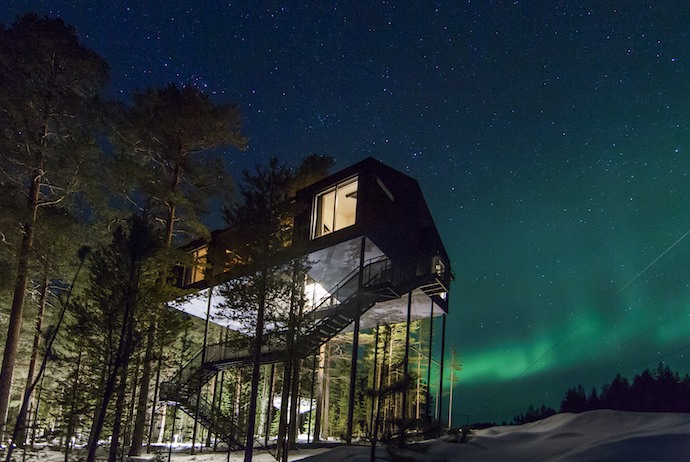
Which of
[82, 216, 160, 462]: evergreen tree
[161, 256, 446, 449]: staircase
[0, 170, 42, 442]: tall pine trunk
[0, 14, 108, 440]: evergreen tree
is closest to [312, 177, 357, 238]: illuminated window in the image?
[161, 256, 446, 449]: staircase

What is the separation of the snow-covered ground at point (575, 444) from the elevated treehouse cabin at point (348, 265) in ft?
14.4

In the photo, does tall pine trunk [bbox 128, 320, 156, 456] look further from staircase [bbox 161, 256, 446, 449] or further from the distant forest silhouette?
the distant forest silhouette

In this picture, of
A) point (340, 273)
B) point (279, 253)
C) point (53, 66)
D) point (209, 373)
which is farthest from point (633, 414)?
point (53, 66)

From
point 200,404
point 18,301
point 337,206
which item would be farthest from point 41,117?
point 200,404

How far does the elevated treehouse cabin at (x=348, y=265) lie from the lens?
19.7 metres

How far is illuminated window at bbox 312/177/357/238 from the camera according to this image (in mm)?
22172

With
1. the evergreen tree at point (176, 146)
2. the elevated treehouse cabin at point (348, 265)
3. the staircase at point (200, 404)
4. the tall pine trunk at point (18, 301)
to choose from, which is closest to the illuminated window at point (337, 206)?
the elevated treehouse cabin at point (348, 265)

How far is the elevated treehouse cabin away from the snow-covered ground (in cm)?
439

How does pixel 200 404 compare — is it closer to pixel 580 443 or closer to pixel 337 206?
pixel 337 206

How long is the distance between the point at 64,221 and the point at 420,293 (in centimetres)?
1682

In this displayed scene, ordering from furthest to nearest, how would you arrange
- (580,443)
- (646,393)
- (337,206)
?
1. (646,393)
2. (337,206)
3. (580,443)

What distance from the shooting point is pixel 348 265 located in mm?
23062

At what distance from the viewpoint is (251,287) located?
59.3 ft

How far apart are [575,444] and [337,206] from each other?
13.9 metres
